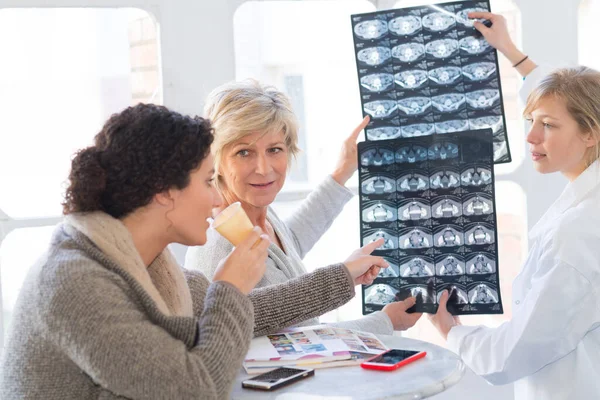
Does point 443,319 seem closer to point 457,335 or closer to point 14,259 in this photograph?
point 457,335

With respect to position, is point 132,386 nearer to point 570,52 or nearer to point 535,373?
point 535,373

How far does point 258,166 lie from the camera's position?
2.22 m

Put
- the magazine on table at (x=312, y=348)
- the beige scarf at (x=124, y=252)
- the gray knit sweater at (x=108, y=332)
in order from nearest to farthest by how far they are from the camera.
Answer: the gray knit sweater at (x=108, y=332), the beige scarf at (x=124, y=252), the magazine on table at (x=312, y=348)

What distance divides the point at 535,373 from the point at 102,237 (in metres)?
1.33

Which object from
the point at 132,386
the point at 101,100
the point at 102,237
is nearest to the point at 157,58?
the point at 101,100

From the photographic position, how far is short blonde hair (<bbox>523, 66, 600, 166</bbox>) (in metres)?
2.11

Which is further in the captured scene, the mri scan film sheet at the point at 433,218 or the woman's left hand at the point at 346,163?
the woman's left hand at the point at 346,163

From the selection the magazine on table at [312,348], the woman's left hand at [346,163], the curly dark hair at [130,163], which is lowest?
the magazine on table at [312,348]

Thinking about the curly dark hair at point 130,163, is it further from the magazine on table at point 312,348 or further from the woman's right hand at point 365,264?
the woman's right hand at point 365,264

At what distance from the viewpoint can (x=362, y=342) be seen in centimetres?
185

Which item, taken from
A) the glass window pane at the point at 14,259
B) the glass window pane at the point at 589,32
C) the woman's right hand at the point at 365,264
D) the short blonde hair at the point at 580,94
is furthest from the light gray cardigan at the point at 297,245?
the glass window pane at the point at 589,32

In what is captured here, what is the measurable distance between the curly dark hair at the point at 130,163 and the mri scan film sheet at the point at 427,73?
1.06 metres

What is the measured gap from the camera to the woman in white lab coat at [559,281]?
6.48ft

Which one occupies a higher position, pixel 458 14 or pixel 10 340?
pixel 458 14
